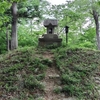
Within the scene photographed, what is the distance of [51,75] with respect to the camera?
14.1 ft

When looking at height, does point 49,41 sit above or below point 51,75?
above

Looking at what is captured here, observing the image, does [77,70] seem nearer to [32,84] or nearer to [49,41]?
[32,84]

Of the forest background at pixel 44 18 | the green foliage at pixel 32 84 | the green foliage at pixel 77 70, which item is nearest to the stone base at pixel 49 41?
the green foliage at pixel 77 70

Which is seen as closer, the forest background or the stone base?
the stone base

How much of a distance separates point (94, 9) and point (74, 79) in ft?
24.0

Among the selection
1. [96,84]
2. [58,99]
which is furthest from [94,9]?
[58,99]

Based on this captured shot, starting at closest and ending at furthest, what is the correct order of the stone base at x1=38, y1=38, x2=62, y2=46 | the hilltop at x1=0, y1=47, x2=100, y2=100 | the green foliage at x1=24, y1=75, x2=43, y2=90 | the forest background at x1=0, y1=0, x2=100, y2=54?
the hilltop at x1=0, y1=47, x2=100, y2=100 → the green foliage at x1=24, y1=75, x2=43, y2=90 → the stone base at x1=38, y1=38, x2=62, y2=46 → the forest background at x1=0, y1=0, x2=100, y2=54

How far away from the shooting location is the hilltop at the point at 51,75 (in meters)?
3.76

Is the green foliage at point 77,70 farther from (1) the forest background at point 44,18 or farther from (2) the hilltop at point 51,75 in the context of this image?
(1) the forest background at point 44,18

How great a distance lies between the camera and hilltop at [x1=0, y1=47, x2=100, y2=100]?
3.76 m

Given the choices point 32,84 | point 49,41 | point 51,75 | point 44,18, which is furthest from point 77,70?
point 44,18

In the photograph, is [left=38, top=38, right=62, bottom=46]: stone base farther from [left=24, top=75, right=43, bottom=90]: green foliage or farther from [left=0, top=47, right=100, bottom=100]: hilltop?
[left=24, top=75, right=43, bottom=90]: green foliage

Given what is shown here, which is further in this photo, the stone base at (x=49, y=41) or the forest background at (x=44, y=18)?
the forest background at (x=44, y=18)

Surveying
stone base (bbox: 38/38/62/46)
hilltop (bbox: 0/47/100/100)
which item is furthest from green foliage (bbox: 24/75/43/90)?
stone base (bbox: 38/38/62/46)
